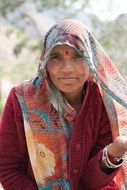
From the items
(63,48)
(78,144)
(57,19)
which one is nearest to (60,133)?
(78,144)

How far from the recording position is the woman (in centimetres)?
263

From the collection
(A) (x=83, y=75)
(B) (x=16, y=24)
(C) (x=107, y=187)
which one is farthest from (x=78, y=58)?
(B) (x=16, y=24)

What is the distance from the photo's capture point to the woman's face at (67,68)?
8.01 ft

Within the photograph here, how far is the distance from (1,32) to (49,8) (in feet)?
50.1

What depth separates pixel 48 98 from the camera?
2.66 meters

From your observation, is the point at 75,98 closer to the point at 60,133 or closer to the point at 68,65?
the point at 60,133

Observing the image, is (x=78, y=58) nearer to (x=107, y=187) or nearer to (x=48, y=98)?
(x=48, y=98)

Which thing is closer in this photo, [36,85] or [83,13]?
[36,85]

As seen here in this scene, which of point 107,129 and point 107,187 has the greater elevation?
point 107,129

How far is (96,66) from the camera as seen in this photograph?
252 centimetres

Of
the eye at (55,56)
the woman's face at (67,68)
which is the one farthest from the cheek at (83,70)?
the eye at (55,56)

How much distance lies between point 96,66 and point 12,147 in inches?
24.6

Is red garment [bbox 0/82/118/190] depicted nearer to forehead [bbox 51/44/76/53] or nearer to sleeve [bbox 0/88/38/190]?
sleeve [bbox 0/88/38/190]

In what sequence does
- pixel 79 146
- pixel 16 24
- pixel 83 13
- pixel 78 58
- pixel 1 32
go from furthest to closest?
1. pixel 1 32
2. pixel 16 24
3. pixel 83 13
4. pixel 79 146
5. pixel 78 58
